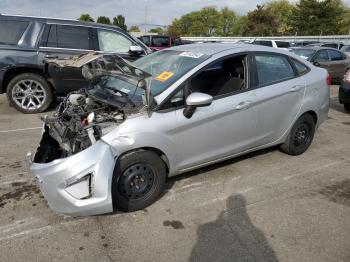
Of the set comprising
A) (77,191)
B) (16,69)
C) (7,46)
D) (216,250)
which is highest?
(7,46)

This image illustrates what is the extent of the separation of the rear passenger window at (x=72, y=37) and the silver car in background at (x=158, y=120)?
134 inches

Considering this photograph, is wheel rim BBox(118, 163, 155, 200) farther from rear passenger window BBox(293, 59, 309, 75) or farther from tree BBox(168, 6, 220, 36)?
tree BBox(168, 6, 220, 36)

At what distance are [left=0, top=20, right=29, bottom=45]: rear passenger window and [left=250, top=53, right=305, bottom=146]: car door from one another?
5.09 meters

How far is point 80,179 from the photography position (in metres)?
3.19

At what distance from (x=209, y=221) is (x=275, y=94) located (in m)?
1.96

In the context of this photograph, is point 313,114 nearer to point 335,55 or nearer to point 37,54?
point 37,54

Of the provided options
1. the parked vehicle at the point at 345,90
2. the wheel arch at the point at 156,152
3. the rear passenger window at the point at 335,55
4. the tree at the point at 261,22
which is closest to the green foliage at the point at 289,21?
the tree at the point at 261,22

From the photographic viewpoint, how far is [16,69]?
7.34 m

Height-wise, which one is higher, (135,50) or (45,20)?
(45,20)

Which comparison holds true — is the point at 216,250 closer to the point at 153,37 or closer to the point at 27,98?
the point at 27,98

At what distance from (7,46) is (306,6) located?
62.9 m

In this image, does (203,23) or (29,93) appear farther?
(203,23)

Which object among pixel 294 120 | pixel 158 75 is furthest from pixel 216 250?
pixel 294 120

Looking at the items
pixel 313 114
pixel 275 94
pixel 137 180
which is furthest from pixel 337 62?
pixel 137 180
